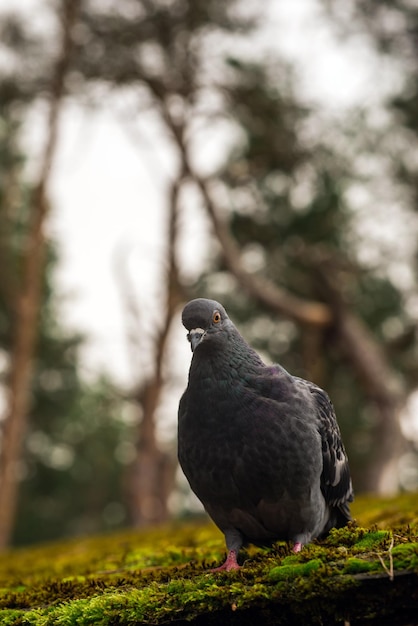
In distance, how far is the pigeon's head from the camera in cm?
348

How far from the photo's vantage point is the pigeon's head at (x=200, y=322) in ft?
11.4

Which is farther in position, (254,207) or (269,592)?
(254,207)

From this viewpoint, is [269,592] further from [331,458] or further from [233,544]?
[331,458]

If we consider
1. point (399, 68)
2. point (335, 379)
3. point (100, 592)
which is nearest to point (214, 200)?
point (399, 68)

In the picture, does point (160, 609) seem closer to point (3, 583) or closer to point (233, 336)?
point (233, 336)

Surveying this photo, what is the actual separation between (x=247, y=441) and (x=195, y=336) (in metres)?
0.51

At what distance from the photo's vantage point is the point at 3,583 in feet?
16.2

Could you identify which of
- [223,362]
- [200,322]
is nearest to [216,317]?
[200,322]

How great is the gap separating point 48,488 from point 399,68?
1931cm

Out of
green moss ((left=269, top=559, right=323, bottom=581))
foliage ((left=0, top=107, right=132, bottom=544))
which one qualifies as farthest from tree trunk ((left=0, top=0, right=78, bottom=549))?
green moss ((left=269, top=559, right=323, bottom=581))

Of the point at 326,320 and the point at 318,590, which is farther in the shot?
the point at 326,320

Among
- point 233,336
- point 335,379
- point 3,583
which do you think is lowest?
point 3,583

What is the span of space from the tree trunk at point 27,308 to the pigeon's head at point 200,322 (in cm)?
1338

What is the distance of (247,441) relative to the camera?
11.0 feet
